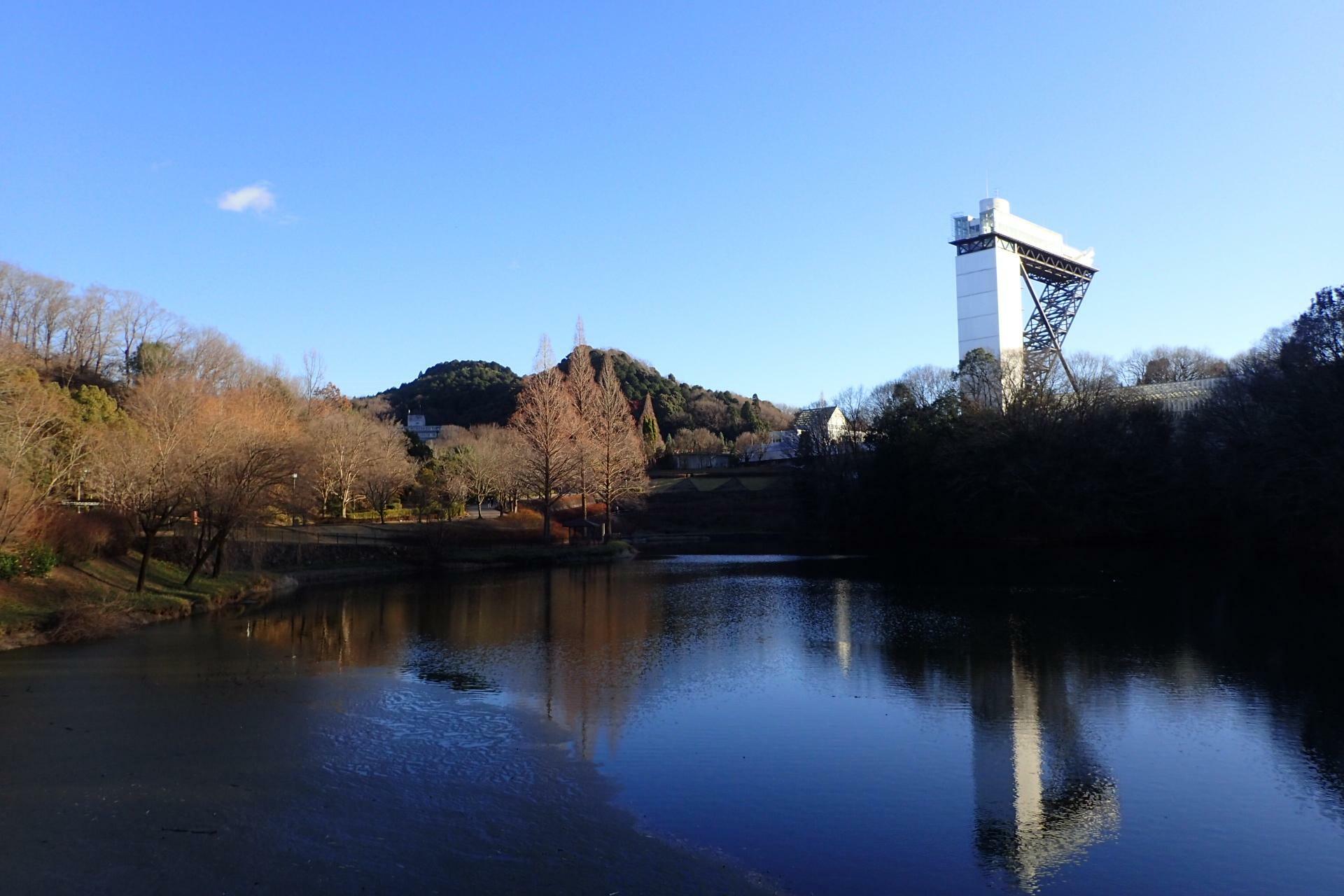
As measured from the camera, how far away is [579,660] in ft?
49.0

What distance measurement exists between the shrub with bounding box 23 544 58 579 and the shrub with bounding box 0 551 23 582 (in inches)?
7.3

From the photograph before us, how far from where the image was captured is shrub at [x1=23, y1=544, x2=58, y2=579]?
1808cm

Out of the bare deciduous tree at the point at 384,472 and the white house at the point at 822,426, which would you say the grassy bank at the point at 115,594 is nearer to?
the bare deciduous tree at the point at 384,472

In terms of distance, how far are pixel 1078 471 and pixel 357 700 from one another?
39436mm

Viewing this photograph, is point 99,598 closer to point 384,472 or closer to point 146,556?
point 146,556

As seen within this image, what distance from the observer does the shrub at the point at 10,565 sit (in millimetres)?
17266

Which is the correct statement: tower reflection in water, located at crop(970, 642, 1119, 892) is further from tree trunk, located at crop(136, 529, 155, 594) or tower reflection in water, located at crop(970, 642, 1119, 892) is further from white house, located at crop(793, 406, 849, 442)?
white house, located at crop(793, 406, 849, 442)

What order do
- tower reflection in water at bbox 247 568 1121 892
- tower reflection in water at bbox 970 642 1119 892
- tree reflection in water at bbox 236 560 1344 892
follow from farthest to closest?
tree reflection in water at bbox 236 560 1344 892 → tower reflection in water at bbox 247 568 1121 892 → tower reflection in water at bbox 970 642 1119 892

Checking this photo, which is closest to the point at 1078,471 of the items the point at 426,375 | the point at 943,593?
the point at 943,593

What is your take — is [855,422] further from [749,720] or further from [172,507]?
[749,720]

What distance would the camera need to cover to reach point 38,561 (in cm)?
1833

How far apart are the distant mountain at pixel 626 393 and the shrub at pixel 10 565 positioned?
64274 millimetres

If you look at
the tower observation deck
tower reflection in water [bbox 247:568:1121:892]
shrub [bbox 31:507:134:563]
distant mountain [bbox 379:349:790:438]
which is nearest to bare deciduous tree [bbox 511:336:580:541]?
tower reflection in water [bbox 247:568:1121:892]

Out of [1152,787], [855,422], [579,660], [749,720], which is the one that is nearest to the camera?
[1152,787]
